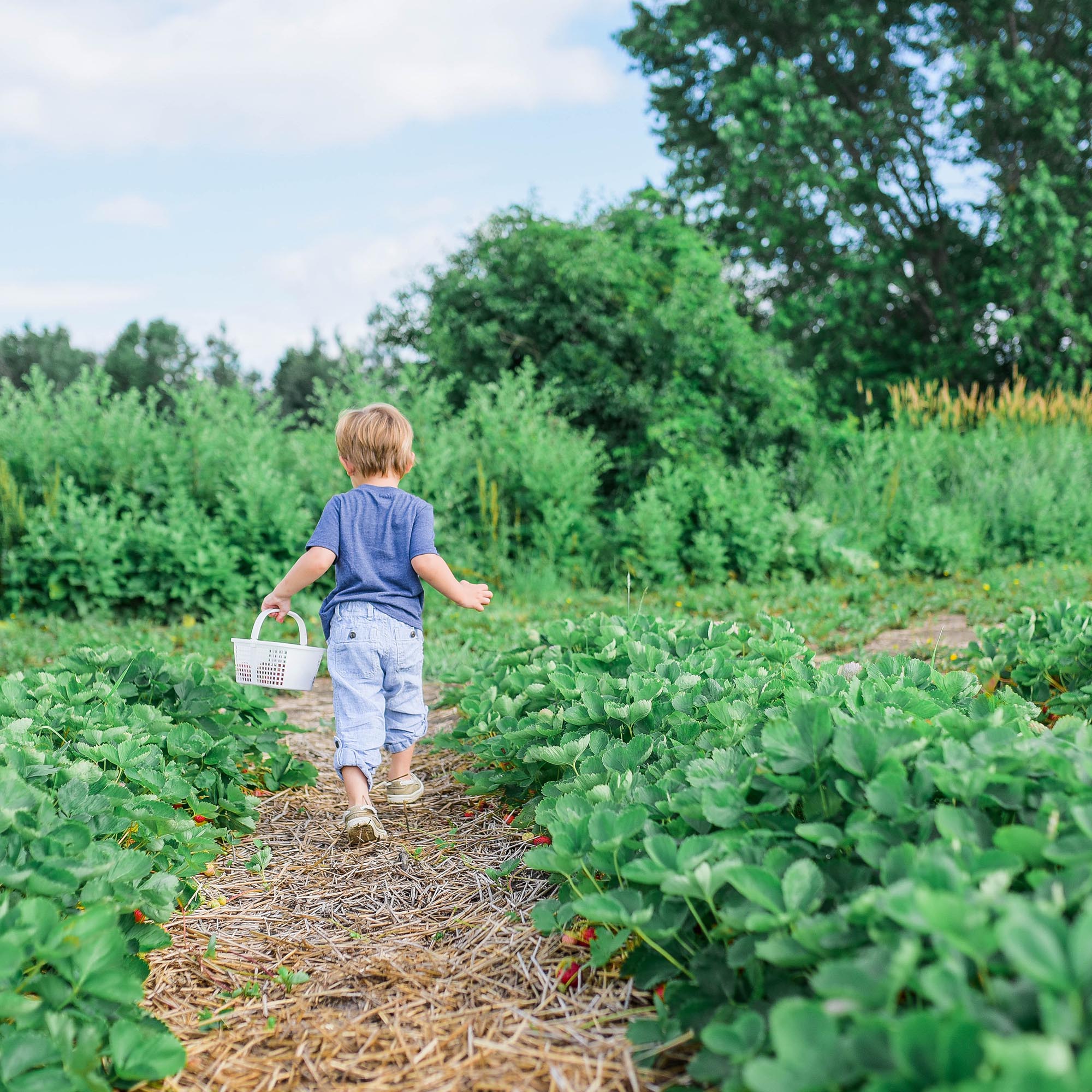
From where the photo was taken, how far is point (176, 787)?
2238 mm

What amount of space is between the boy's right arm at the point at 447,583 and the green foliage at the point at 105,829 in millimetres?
814

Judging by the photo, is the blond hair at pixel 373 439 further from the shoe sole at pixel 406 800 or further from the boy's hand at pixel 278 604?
the shoe sole at pixel 406 800

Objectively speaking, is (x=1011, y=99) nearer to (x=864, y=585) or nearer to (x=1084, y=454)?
(x=1084, y=454)

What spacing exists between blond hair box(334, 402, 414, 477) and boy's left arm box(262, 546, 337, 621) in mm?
372

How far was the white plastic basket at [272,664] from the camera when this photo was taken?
266 centimetres

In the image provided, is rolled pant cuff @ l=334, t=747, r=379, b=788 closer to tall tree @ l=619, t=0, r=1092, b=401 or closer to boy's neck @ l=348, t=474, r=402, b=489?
boy's neck @ l=348, t=474, r=402, b=489

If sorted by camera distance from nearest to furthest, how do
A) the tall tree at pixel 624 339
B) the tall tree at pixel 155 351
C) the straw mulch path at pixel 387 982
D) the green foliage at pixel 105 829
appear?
1. the green foliage at pixel 105 829
2. the straw mulch path at pixel 387 982
3. the tall tree at pixel 624 339
4. the tall tree at pixel 155 351

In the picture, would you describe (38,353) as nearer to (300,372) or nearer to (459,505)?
(300,372)

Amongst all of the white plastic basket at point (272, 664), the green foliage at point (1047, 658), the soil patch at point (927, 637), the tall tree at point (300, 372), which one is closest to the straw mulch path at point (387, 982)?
the white plastic basket at point (272, 664)

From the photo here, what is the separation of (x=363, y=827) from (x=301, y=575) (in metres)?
0.83

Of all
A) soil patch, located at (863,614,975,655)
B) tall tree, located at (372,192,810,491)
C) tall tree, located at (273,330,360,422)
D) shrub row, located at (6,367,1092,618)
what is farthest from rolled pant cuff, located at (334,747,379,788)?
tall tree, located at (273,330,360,422)

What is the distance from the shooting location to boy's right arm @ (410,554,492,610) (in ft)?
9.20

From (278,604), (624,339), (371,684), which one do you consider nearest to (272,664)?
(278,604)

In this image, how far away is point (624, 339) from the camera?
31.3ft
